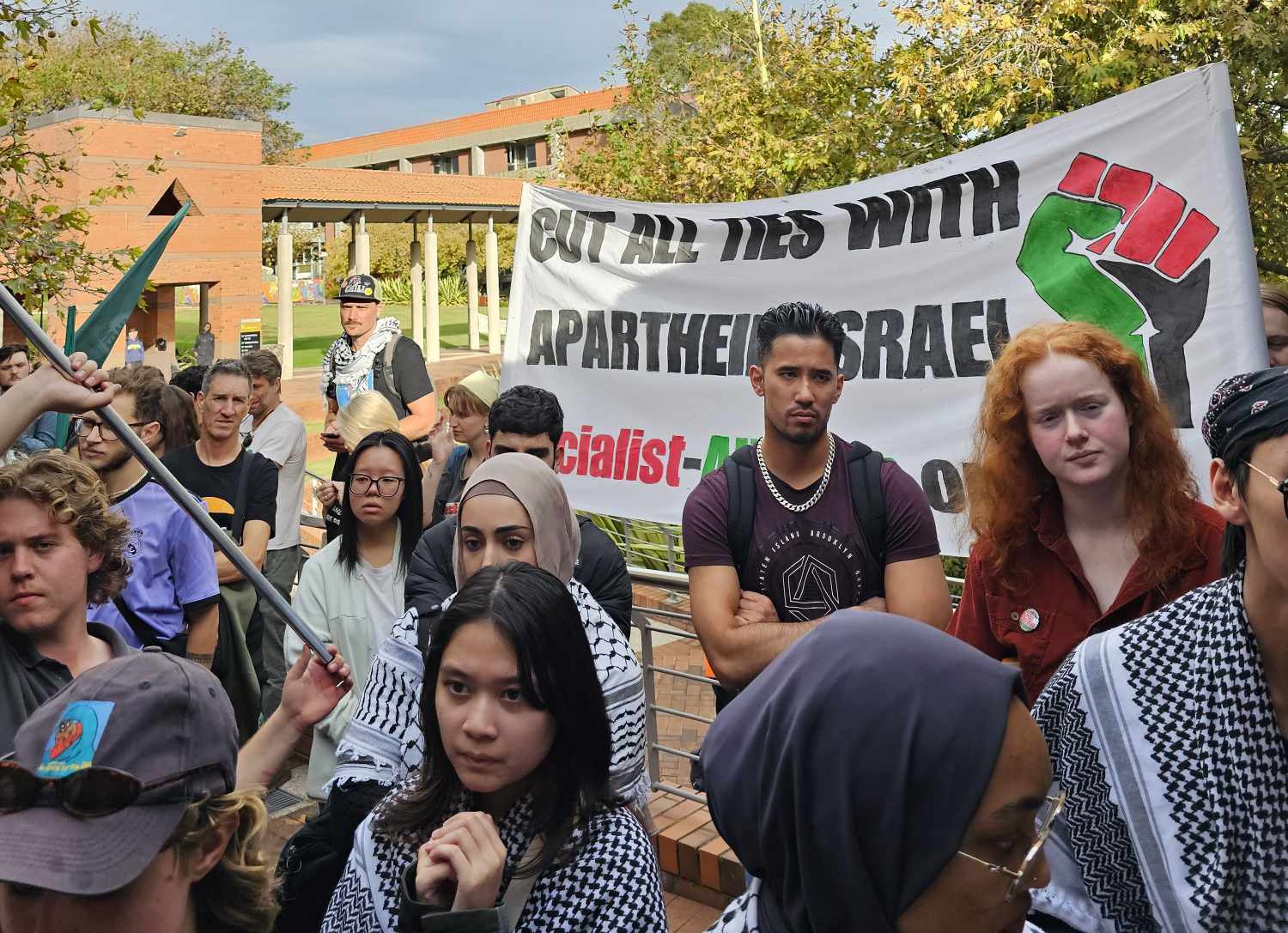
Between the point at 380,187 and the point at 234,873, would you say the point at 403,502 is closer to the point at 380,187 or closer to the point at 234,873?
the point at 234,873

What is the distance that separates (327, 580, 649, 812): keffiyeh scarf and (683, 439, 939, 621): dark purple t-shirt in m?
0.69

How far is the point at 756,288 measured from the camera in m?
5.02

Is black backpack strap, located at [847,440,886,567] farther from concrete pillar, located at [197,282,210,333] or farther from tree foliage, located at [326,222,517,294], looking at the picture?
tree foliage, located at [326,222,517,294]

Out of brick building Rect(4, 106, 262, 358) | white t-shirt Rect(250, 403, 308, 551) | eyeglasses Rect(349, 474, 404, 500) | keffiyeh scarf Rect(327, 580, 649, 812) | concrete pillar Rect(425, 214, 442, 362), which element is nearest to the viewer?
keffiyeh scarf Rect(327, 580, 649, 812)

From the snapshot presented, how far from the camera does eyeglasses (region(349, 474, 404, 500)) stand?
4137mm

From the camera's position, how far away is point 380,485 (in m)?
4.14

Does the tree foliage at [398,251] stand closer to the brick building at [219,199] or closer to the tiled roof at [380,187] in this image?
the tiled roof at [380,187]

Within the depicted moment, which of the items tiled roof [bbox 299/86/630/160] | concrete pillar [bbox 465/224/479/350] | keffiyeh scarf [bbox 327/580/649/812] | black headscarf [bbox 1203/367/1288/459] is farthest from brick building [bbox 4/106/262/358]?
tiled roof [bbox 299/86/630/160]

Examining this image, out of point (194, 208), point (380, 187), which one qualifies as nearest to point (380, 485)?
point (194, 208)

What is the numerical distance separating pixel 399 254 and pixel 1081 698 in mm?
55110

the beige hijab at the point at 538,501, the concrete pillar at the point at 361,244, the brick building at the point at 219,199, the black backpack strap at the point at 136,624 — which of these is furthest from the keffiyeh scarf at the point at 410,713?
the concrete pillar at the point at 361,244

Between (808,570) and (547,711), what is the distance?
4.36ft

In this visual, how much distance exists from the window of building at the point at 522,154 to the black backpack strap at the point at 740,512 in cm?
6798

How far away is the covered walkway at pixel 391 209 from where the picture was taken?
94.6 ft
